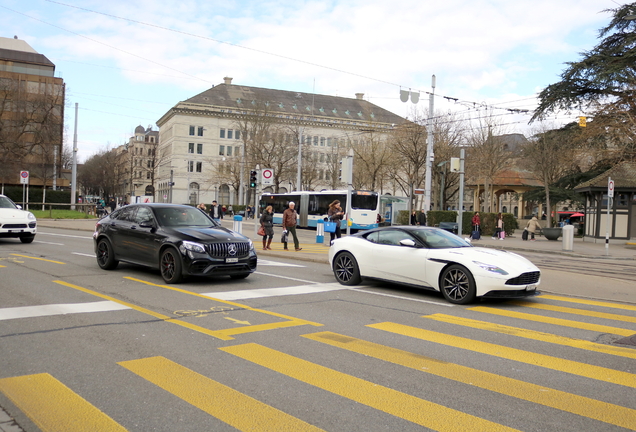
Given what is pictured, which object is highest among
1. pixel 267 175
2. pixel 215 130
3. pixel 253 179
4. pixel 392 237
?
pixel 215 130

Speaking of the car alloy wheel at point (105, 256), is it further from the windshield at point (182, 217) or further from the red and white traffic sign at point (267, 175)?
the red and white traffic sign at point (267, 175)

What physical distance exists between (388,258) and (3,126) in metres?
56.3

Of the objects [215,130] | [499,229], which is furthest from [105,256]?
[215,130]

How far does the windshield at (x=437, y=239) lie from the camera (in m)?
10.4

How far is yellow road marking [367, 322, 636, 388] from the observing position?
5.44m

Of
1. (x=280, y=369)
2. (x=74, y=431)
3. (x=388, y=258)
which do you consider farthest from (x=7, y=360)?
(x=388, y=258)

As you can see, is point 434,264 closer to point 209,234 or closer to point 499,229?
point 209,234

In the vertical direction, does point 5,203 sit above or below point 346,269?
above

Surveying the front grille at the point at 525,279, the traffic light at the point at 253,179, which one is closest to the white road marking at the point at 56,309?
the front grille at the point at 525,279

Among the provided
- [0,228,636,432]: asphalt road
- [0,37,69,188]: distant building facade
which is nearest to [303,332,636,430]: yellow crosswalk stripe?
[0,228,636,432]: asphalt road

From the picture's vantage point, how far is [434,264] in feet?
32.8

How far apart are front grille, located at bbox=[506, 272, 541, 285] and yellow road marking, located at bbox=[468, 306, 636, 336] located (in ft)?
1.66

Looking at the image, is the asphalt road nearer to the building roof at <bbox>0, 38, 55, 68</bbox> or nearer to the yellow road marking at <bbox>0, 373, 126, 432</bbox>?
the yellow road marking at <bbox>0, 373, 126, 432</bbox>

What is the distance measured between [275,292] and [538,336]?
4.74m
